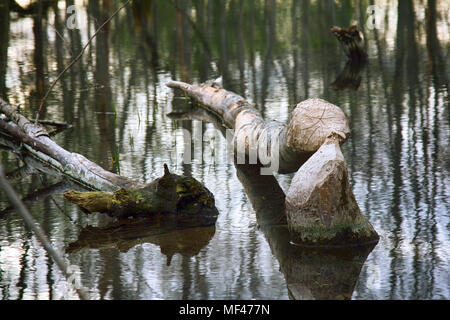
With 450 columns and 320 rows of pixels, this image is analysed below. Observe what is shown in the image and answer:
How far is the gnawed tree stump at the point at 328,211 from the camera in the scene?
17.2 ft

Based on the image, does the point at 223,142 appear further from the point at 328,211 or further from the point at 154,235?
the point at 328,211

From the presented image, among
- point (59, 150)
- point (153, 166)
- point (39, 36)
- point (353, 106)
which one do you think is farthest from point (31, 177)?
point (39, 36)

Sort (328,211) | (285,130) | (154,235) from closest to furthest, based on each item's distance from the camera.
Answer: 1. (328,211)
2. (154,235)
3. (285,130)

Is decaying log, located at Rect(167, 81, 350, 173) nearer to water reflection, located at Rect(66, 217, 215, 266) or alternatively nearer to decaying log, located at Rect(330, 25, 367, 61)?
water reflection, located at Rect(66, 217, 215, 266)

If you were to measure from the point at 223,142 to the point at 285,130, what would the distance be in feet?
6.96

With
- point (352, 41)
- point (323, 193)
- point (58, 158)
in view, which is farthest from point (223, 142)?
point (352, 41)

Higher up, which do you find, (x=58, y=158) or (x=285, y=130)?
(x=285, y=130)

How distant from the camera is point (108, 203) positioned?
589 cm

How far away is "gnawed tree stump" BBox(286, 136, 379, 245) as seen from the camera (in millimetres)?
5234

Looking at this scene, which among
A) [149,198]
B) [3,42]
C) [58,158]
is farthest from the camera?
[3,42]

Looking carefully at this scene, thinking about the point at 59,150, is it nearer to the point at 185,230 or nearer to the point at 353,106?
the point at 185,230

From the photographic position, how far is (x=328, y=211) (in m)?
5.22

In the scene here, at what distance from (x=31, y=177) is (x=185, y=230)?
2367 mm

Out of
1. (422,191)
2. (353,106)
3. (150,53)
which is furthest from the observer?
(150,53)
